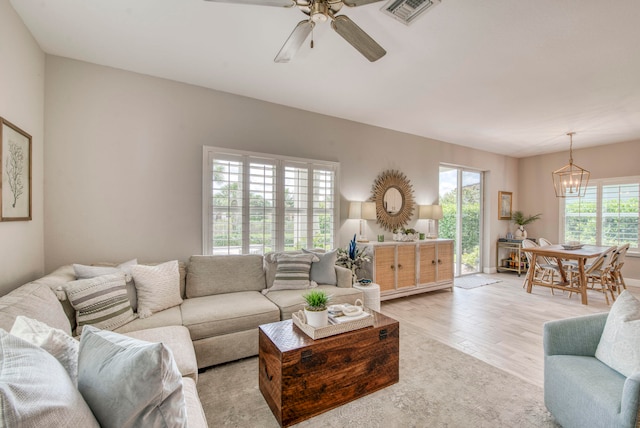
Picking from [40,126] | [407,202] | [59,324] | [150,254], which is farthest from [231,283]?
[407,202]

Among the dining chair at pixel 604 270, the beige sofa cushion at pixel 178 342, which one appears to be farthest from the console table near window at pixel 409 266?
the beige sofa cushion at pixel 178 342

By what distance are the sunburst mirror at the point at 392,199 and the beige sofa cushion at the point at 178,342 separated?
3423mm

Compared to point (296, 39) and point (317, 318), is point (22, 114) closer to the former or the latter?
point (296, 39)

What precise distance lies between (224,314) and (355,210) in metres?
2.42

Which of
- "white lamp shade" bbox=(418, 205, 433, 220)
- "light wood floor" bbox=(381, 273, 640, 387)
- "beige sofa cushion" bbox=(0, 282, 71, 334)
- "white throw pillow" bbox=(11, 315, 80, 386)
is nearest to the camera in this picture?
"white throw pillow" bbox=(11, 315, 80, 386)

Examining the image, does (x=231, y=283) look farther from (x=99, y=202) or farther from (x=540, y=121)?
(x=540, y=121)

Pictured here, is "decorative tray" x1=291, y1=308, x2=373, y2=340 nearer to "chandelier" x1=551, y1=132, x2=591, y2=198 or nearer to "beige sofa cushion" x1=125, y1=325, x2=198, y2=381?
"beige sofa cushion" x1=125, y1=325, x2=198, y2=381

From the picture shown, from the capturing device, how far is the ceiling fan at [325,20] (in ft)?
5.23

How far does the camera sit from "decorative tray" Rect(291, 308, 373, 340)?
1.93 m

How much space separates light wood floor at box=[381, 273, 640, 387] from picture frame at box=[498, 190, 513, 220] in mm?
1848

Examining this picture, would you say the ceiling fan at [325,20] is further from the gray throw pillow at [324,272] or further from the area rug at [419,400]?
the area rug at [419,400]

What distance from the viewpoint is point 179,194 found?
3.23 meters

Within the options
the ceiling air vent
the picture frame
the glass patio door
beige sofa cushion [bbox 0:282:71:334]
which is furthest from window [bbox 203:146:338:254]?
the picture frame

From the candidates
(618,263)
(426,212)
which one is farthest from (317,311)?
(618,263)
